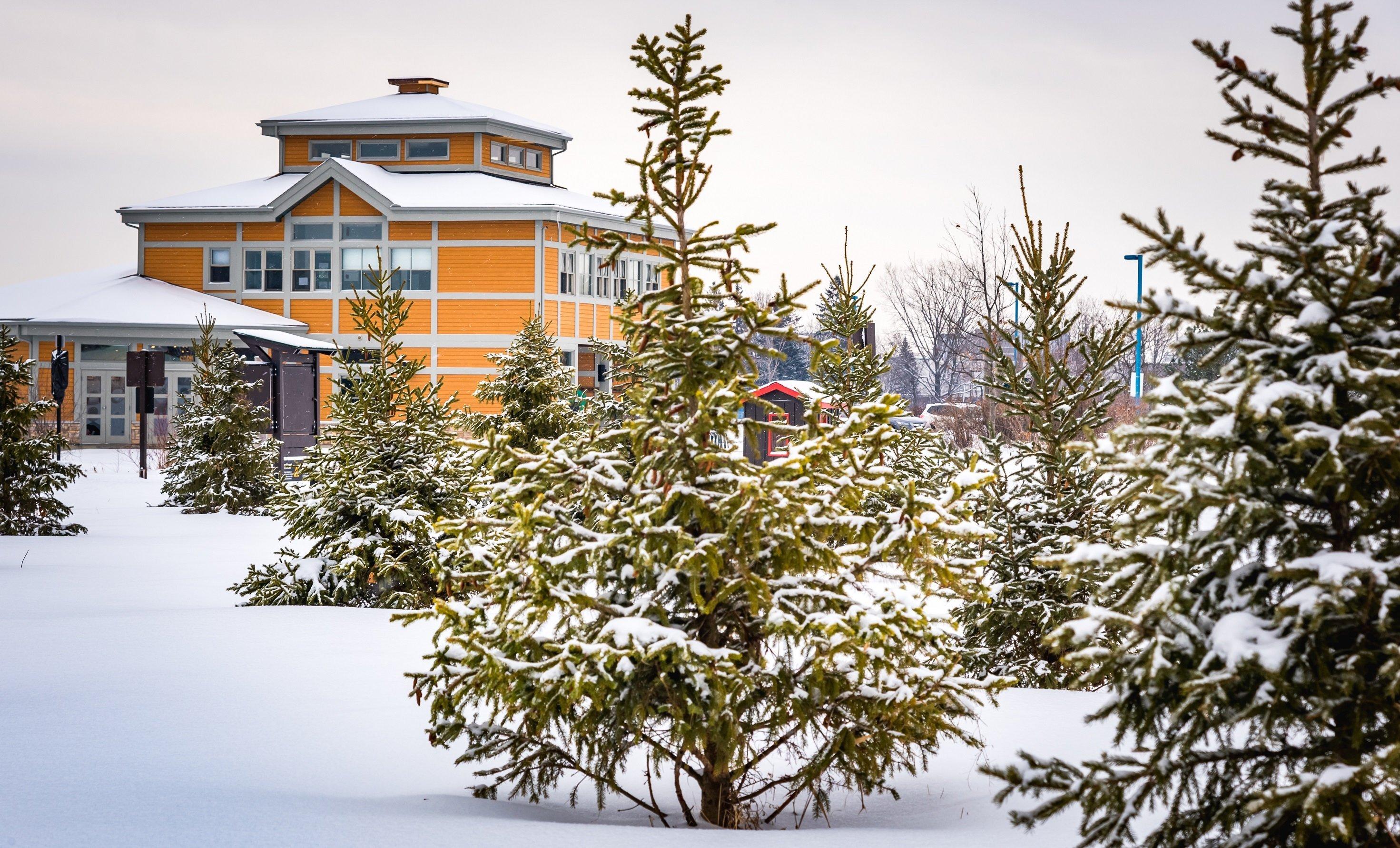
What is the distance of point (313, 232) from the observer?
146 ft

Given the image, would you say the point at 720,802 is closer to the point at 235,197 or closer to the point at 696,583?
the point at 696,583

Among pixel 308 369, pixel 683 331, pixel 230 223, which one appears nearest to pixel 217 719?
pixel 683 331

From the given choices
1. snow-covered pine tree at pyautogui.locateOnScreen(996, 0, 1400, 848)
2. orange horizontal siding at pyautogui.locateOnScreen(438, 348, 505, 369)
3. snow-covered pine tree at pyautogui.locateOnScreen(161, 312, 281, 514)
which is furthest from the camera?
orange horizontal siding at pyautogui.locateOnScreen(438, 348, 505, 369)

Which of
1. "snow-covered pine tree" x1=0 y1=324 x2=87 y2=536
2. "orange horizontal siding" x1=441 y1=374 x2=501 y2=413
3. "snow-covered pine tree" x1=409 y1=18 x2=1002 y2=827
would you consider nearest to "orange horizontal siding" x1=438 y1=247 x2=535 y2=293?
"orange horizontal siding" x1=441 y1=374 x2=501 y2=413

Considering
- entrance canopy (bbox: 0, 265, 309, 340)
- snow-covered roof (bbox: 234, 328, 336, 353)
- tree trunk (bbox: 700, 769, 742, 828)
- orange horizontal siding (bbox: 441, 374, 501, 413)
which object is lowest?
tree trunk (bbox: 700, 769, 742, 828)

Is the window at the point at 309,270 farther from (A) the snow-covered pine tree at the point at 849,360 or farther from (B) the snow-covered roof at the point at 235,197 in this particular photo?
(A) the snow-covered pine tree at the point at 849,360

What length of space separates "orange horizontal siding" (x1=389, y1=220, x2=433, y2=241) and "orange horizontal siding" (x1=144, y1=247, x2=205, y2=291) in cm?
738

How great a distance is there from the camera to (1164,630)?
374 cm

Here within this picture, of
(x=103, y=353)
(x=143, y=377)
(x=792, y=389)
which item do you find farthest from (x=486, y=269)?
(x=792, y=389)

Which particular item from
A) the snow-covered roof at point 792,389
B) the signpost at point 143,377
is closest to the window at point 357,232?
the signpost at point 143,377

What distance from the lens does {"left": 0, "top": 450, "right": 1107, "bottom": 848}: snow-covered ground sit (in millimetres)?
4742

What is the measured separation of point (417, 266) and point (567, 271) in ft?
17.6

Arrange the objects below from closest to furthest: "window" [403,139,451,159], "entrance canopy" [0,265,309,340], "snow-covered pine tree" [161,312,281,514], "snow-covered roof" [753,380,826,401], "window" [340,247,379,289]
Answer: "snow-covered roof" [753,380,826,401]
"snow-covered pine tree" [161,312,281,514]
"entrance canopy" [0,265,309,340]
"window" [340,247,379,289]
"window" [403,139,451,159]

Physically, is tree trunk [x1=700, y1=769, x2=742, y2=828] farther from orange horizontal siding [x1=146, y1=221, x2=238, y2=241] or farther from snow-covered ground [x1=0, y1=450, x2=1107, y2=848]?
orange horizontal siding [x1=146, y1=221, x2=238, y2=241]
